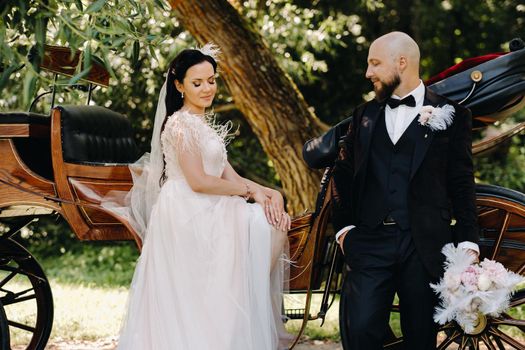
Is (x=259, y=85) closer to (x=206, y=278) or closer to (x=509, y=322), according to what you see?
(x=206, y=278)

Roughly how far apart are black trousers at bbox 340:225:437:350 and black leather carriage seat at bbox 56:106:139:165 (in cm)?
172

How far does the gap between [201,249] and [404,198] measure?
1148 millimetres

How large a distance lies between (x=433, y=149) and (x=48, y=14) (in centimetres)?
180

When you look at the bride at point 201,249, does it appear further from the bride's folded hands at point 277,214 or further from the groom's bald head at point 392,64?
the groom's bald head at point 392,64

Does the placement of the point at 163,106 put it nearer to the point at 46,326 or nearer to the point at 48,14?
the point at 48,14

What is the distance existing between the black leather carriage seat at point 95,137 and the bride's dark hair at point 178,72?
531 mm

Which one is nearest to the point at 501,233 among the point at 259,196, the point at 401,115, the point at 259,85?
the point at 401,115

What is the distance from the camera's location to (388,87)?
3658 mm

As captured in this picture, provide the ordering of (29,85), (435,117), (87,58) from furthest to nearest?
(435,117) < (87,58) < (29,85)

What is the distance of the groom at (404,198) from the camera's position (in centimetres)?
354

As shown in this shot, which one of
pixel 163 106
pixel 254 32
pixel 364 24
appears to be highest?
pixel 364 24

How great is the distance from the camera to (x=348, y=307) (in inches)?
148

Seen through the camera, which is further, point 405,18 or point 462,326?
point 405,18

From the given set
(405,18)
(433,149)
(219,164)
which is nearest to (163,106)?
(219,164)
